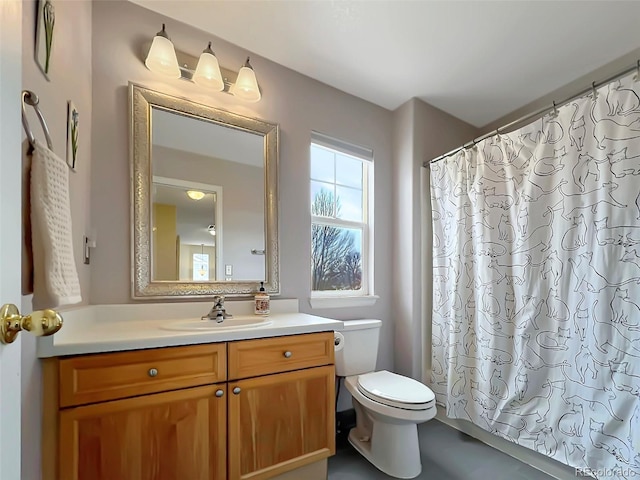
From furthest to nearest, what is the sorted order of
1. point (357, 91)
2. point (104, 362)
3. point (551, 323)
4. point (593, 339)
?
point (357, 91)
point (551, 323)
point (593, 339)
point (104, 362)

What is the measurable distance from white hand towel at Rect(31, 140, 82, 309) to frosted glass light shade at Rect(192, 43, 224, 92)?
1014mm

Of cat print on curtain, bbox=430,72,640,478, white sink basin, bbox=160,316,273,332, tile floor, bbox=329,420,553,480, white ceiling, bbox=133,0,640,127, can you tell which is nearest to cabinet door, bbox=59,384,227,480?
white sink basin, bbox=160,316,273,332

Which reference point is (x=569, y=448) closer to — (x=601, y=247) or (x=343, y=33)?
(x=601, y=247)

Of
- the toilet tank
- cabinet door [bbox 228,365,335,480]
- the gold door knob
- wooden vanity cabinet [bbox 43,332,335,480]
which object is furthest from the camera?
the toilet tank

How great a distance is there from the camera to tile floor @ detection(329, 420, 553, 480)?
5.41 feet

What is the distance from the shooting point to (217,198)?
1793 millimetres

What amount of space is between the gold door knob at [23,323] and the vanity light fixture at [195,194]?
1.26 meters

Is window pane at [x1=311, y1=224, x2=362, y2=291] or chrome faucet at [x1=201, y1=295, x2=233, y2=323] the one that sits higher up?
window pane at [x1=311, y1=224, x2=362, y2=291]

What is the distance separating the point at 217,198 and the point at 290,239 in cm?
52

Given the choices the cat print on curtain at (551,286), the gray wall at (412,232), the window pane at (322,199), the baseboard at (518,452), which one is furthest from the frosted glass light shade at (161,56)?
the baseboard at (518,452)

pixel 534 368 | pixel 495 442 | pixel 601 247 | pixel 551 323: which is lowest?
pixel 495 442

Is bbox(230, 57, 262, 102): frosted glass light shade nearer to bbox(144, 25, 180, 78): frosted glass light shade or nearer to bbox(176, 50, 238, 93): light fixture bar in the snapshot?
bbox(176, 50, 238, 93): light fixture bar

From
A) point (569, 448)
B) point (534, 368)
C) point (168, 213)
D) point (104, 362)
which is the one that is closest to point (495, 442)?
point (569, 448)

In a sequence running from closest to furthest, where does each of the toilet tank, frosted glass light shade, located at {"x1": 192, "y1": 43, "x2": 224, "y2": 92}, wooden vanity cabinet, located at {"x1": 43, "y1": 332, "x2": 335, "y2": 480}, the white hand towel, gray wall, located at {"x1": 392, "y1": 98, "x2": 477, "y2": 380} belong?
the white hand towel → wooden vanity cabinet, located at {"x1": 43, "y1": 332, "x2": 335, "y2": 480} → frosted glass light shade, located at {"x1": 192, "y1": 43, "x2": 224, "y2": 92} → the toilet tank → gray wall, located at {"x1": 392, "y1": 98, "x2": 477, "y2": 380}
